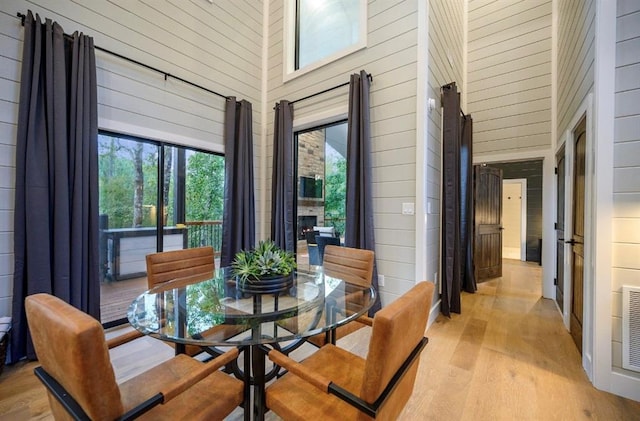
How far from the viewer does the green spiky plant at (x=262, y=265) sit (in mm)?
1669

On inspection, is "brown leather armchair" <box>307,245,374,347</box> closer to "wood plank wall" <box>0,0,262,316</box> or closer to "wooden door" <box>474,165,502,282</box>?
"wood plank wall" <box>0,0,262,316</box>

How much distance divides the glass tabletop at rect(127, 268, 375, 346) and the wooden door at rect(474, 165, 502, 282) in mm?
3591

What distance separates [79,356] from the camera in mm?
735

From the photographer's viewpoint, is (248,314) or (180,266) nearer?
(248,314)

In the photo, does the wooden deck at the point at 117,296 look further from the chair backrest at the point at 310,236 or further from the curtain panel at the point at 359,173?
the curtain panel at the point at 359,173

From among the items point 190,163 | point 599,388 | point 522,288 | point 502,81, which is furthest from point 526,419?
point 502,81

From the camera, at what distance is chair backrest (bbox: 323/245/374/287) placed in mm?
2078

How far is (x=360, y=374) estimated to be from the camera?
1.28m

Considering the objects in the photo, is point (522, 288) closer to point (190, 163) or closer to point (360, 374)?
A: point (360, 374)

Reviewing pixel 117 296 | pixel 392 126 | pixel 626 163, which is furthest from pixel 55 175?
pixel 626 163

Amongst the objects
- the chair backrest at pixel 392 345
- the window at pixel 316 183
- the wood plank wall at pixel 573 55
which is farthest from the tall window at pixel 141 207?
the wood plank wall at pixel 573 55

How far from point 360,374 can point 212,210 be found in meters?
2.90

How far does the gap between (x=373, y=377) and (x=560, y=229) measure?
378 cm

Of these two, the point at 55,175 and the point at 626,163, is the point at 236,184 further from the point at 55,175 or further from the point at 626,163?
the point at 626,163
